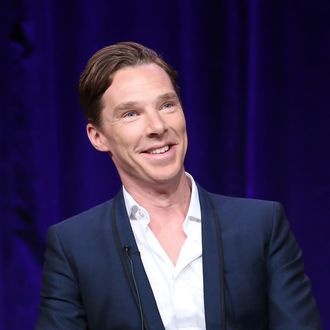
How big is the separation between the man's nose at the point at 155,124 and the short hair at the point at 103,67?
5.2 inches

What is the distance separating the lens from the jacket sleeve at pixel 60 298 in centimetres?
161

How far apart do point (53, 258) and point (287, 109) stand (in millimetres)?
1236

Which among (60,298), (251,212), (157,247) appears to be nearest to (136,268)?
(157,247)

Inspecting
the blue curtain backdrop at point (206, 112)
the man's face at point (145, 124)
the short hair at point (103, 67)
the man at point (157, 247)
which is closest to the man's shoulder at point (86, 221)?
the man at point (157, 247)

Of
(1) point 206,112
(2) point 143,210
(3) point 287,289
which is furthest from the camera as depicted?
(1) point 206,112

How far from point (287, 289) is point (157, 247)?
305mm

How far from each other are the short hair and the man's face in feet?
0.05

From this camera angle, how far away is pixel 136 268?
160cm

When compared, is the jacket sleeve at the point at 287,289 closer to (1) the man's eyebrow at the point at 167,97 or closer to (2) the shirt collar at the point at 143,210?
(2) the shirt collar at the point at 143,210

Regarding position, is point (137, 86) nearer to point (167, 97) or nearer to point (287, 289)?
point (167, 97)

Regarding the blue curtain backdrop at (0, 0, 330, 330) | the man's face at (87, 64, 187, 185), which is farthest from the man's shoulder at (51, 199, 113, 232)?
the blue curtain backdrop at (0, 0, 330, 330)

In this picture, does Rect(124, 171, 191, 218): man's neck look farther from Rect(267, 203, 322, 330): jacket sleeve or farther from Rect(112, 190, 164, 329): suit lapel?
Rect(267, 203, 322, 330): jacket sleeve

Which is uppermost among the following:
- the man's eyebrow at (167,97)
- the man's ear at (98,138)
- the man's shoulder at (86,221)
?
the man's eyebrow at (167,97)

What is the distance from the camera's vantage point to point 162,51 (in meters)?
2.62
